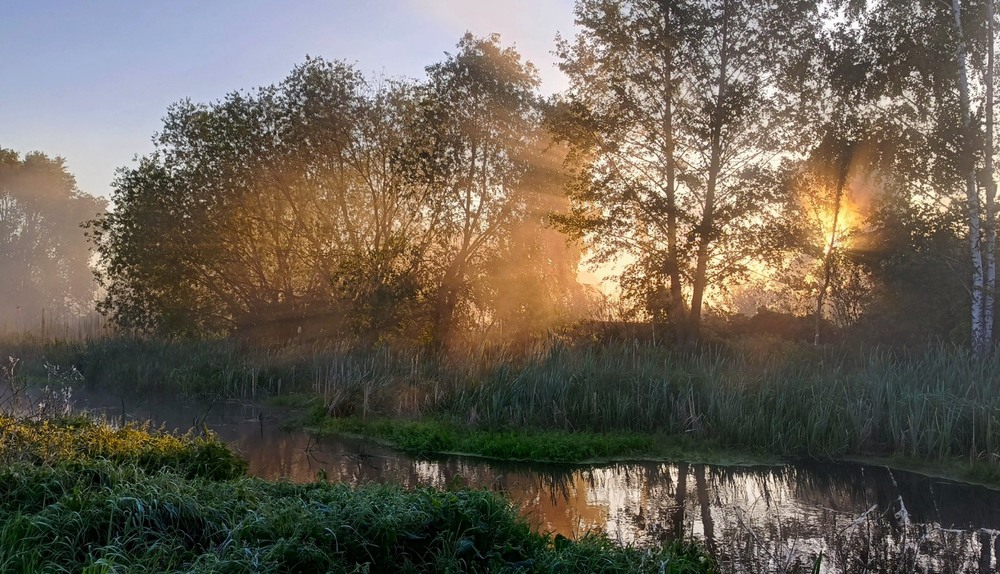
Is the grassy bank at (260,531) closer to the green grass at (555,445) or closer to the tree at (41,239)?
the green grass at (555,445)

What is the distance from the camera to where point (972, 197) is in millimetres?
16578

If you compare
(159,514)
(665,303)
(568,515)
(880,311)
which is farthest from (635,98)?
(159,514)

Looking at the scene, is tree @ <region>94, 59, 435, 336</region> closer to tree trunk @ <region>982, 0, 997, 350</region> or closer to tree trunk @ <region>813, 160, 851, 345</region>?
tree trunk @ <region>813, 160, 851, 345</region>

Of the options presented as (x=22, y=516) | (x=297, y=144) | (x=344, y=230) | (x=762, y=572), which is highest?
(x=297, y=144)

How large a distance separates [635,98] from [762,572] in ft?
47.6

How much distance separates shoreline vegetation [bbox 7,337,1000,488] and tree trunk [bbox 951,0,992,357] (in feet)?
12.8

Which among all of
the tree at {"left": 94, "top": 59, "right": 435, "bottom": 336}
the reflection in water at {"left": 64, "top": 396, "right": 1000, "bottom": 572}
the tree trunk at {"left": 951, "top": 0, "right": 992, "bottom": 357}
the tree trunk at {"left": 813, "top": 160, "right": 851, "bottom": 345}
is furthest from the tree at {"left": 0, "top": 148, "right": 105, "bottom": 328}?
the tree trunk at {"left": 951, "top": 0, "right": 992, "bottom": 357}

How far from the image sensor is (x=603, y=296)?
21.0 meters

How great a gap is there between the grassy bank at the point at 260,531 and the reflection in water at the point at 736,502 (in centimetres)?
114

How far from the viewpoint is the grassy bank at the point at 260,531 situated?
4543 millimetres

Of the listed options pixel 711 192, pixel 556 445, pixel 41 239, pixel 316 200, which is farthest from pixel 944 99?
pixel 41 239

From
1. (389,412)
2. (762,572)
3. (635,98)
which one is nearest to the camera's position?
(762,572)

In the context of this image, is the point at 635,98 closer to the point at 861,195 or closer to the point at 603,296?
the point at 603,296

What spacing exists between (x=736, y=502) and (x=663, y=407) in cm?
327
